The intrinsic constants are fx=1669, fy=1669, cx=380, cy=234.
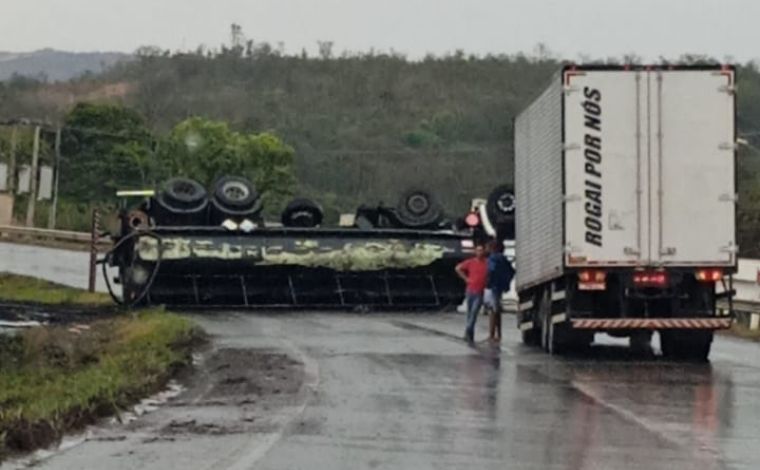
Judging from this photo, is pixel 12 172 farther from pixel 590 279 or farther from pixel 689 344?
pixel 590 279

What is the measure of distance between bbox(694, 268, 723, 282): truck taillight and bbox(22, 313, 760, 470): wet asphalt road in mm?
1247

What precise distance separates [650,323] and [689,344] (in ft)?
3.37

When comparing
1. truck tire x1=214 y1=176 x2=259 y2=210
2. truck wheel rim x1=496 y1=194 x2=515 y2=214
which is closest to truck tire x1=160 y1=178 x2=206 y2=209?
truck tire x1=214 y1=176 x2=259 y2=210

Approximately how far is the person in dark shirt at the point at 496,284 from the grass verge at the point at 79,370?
16.7ft

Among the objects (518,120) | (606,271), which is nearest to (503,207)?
(518,120)

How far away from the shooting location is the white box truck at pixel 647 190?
22.6 m

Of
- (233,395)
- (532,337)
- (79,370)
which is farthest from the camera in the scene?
(532,337)

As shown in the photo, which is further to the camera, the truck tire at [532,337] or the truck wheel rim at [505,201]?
the truck wheel rim at [505,201]

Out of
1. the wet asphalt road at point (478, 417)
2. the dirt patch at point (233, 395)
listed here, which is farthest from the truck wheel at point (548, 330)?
the dirt patch at point (233, 395)

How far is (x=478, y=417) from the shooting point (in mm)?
15203

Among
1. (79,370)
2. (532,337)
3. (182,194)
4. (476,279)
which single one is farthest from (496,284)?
(182,194)

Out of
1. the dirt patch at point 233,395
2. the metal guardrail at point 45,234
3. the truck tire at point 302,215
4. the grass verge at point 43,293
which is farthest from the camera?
the metal guardrail at point 45,234

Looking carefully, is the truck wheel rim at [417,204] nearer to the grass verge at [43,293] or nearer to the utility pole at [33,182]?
the grass verge at [43,293]

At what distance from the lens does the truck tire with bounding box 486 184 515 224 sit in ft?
124
